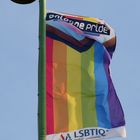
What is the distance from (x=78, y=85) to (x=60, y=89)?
0.46m

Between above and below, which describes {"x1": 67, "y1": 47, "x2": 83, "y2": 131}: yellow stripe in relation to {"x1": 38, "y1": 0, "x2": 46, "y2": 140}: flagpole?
below

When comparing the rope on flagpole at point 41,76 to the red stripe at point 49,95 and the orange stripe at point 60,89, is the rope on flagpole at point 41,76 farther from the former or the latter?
the orange stripe at point 60,89

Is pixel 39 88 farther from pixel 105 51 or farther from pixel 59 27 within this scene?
pixel 105 51

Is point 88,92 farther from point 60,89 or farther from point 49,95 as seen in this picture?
point 49,95

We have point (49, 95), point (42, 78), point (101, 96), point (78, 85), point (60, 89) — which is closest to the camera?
point (42, 78)

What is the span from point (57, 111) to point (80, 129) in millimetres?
661

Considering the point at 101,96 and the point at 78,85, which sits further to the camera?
the point at 101,96

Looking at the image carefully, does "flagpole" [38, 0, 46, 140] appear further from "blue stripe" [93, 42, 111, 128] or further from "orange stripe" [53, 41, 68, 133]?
"blue stripe" [93, 42, 111, 128]

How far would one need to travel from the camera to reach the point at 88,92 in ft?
38.2

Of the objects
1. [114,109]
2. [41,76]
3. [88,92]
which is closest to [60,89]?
[88,92]

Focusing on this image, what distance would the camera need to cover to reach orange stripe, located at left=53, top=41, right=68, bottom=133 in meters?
11.0

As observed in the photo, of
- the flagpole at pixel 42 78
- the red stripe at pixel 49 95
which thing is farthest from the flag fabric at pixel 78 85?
the flagpole at pixel 42 78

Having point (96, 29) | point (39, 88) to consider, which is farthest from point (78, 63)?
point (39, 88)
